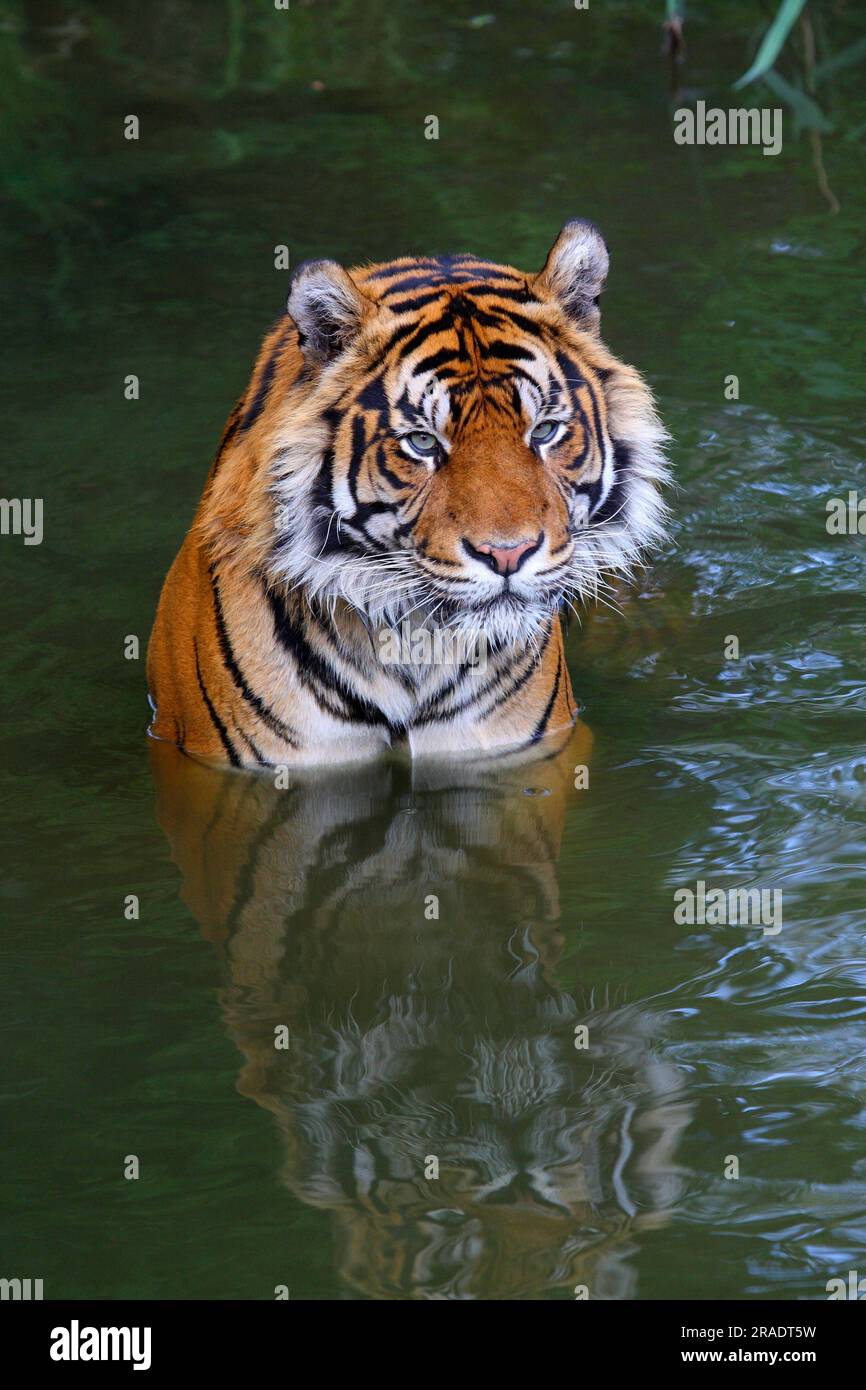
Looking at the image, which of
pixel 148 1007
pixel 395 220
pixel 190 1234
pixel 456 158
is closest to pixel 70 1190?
pixel 190 1234

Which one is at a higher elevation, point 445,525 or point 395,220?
point 395,220

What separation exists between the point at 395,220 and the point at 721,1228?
578 centimetres

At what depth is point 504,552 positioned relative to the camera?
359 cm

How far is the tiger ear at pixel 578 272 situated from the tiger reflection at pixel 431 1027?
1.08 meters

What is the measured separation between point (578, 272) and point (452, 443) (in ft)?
1.71

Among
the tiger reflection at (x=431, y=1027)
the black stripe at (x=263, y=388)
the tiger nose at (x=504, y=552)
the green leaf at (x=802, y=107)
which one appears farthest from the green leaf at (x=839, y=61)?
the tiger nose at (x=504, y=552)

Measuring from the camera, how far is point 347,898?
3959 mm

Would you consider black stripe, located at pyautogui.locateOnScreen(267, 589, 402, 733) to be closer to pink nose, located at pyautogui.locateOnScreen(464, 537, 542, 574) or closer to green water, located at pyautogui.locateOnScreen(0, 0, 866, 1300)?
green water, located at pyautogui.locateOnScreen(0, 0, 866, 1300)

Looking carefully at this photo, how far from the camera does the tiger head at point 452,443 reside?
12.0ft

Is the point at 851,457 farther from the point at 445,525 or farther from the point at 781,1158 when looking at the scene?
the point at 781,1158

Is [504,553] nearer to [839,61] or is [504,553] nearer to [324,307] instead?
[324,307]

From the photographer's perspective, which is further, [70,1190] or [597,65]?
[597,65]

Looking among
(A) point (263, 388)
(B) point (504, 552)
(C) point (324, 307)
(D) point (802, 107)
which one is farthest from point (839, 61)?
(B) point (504, 552)

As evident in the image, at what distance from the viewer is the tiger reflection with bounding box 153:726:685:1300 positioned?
287cm
